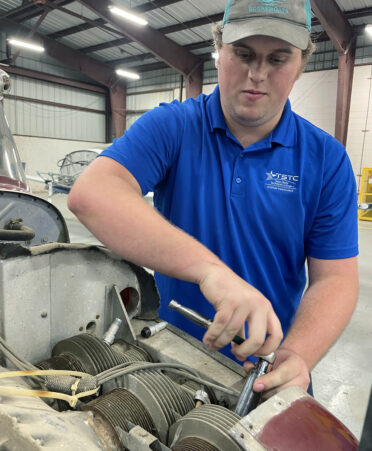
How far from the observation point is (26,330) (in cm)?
100

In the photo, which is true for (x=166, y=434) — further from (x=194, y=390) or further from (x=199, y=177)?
(x=199, y=177)

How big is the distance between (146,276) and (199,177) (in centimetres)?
39

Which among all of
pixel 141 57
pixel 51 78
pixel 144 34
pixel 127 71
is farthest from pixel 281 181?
pixel 51 78

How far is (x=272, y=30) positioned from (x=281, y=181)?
463mm

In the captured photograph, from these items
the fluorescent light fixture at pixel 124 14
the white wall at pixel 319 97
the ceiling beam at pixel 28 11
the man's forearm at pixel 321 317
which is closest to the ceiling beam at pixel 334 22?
the white wall at pixel 319 97

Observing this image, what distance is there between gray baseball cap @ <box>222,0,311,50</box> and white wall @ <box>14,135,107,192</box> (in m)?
12.6

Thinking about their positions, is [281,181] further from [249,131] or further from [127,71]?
[127,71]

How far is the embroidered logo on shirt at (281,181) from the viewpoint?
1225 mm

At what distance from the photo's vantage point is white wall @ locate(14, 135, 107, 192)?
43.3 ft

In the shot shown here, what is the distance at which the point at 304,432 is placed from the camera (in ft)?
2.11

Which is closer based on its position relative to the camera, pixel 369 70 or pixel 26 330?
pixel 26 330

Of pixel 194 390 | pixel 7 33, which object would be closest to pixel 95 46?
pixel 7 33

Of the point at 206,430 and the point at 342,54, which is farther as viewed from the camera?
the point at 342,54

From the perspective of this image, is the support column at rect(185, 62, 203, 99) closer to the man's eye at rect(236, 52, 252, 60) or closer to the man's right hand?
the man's eye at rect(236, 52, 252, 60)
